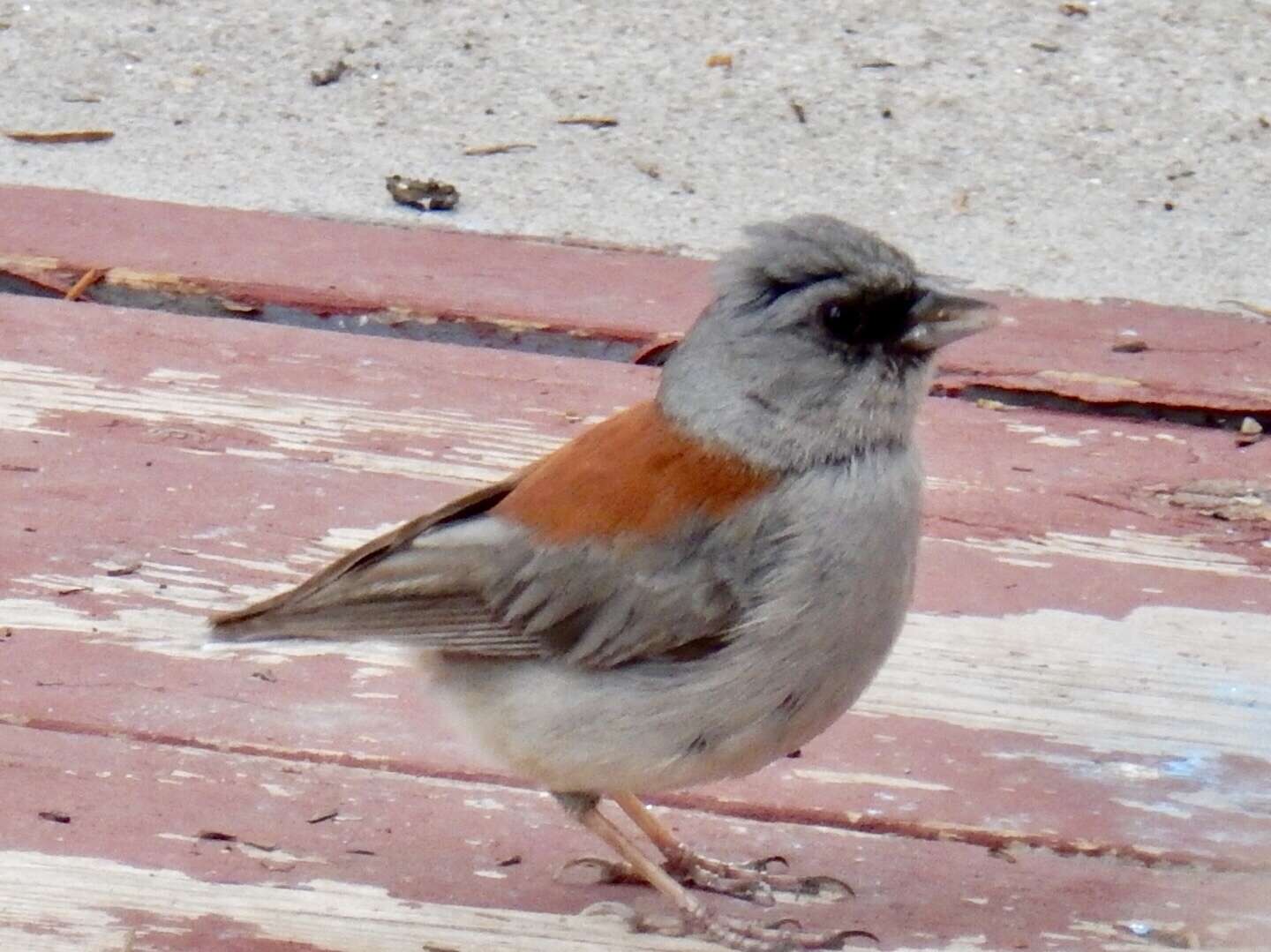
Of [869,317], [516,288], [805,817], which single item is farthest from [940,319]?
[516,288]

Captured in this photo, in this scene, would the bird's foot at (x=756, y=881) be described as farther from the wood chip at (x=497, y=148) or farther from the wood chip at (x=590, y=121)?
the wood chip at (x=590, y=121)

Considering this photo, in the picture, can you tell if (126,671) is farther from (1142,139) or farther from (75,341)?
(1142,139)

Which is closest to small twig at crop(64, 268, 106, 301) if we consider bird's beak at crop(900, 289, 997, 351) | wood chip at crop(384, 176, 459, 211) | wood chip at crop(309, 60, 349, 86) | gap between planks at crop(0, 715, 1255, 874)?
wood chip at crop(384, 176, 459, 211)

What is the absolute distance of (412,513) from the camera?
140 inches

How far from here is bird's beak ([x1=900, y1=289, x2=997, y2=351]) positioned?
10.4 ft

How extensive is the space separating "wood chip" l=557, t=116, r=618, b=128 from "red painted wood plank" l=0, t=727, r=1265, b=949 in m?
2.73

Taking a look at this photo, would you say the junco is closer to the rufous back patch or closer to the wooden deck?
the rufous back patch

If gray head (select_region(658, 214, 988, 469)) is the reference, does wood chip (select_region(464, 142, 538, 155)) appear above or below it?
below

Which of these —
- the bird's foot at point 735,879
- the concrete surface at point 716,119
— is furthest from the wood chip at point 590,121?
the bird's foot at point 735,879

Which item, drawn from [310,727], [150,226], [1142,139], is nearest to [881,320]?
[310,727]

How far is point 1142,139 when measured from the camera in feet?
17.7

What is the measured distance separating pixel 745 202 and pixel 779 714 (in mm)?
2377

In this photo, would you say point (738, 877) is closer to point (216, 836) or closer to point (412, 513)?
point (216, 836)

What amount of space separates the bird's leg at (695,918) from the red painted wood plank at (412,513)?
0.53 ft
